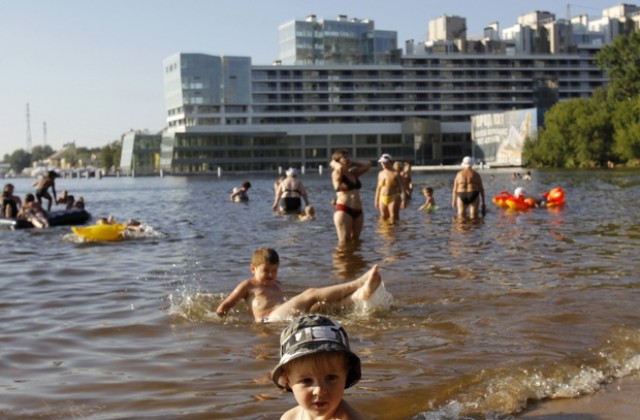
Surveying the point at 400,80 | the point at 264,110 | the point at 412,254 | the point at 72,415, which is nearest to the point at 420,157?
the point at 400,80

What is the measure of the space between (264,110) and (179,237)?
101m

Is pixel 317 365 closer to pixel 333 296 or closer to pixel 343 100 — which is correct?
pixel 333 296

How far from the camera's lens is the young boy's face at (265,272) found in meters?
6.64

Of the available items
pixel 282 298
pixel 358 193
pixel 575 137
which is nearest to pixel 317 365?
pixel 282 298

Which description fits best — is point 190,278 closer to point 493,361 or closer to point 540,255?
point 540,255

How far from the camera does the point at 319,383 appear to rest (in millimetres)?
3090

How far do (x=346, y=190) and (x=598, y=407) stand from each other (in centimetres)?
812

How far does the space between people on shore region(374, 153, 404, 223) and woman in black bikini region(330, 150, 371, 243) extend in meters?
2.41

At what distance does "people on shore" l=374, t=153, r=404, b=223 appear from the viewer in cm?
1549

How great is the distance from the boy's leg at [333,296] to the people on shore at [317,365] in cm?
360

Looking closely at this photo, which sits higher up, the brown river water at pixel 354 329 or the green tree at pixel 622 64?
the green tree at pixel 622 64

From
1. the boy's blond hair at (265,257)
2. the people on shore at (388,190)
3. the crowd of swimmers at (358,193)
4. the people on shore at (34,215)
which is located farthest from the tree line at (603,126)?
the boy's blond hair at (265,257)

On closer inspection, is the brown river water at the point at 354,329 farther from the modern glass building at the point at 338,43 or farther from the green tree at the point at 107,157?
the green tree at the point at 107,157

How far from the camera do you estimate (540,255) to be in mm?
11148
